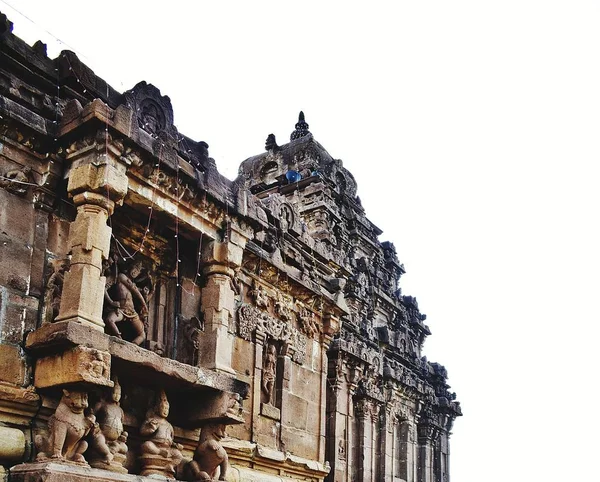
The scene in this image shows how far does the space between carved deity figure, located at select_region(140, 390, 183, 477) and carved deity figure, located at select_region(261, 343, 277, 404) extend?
8.34 feet

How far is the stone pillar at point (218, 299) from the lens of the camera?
979cm

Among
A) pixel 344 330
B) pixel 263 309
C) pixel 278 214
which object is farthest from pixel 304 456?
pixel 344 330

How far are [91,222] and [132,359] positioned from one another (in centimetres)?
148

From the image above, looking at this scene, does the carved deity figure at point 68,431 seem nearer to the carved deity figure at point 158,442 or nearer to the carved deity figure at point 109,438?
the carved deity figure at point 109,438

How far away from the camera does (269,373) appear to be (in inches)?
459

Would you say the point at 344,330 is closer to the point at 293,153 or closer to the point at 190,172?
the point at 293,153

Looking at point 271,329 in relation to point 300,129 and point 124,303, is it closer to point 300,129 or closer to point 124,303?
point 124,303

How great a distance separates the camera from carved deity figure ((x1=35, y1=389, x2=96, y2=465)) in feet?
25.0

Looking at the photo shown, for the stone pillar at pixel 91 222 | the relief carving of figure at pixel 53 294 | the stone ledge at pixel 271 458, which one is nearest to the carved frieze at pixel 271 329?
the stone ledge at pixel 271 458

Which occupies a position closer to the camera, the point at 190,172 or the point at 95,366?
the point at 95,366

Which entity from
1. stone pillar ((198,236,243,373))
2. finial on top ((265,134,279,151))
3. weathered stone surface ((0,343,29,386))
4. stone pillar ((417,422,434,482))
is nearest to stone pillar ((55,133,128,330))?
weathered stone surface ((0,343,29,386))

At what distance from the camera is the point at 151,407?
9102 millimetres

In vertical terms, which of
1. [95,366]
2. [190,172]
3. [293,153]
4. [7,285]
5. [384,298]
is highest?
[293,153]

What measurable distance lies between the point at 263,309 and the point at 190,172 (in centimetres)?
286
